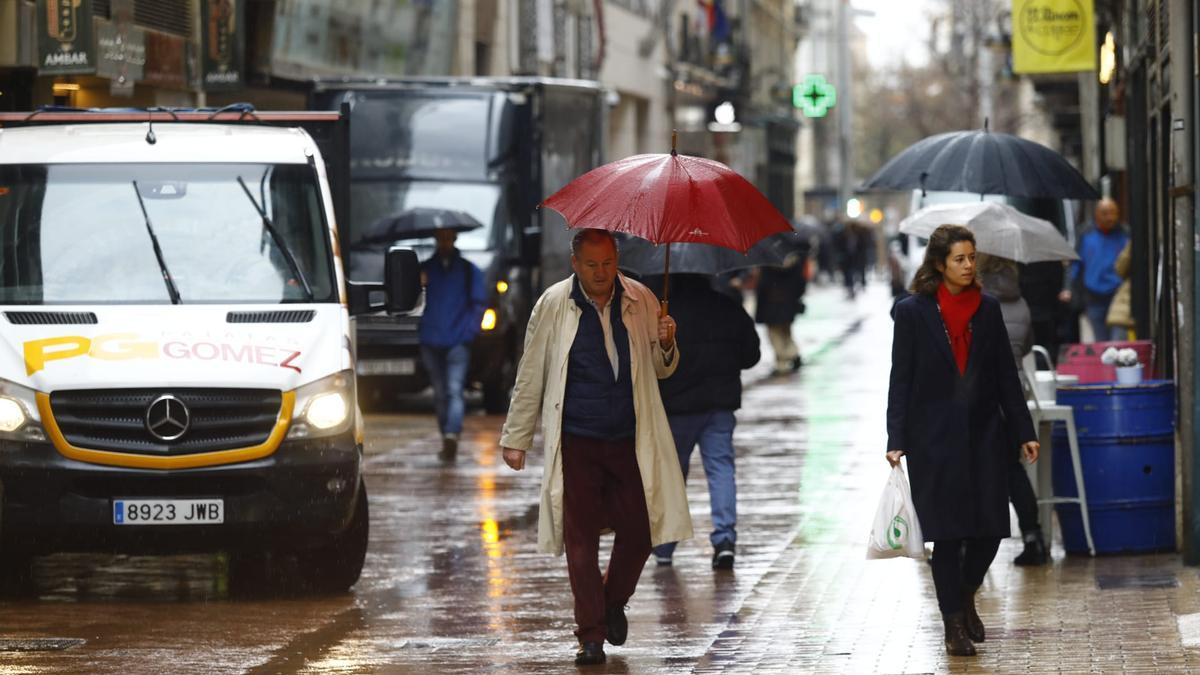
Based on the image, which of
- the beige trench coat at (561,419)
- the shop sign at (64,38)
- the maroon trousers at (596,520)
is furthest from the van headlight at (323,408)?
the shop sign at (64,38)

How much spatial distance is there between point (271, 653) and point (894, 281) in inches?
1356

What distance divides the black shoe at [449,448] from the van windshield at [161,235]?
6.06m

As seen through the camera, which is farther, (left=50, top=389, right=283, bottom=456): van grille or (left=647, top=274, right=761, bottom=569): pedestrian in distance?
(left=647, top=274, right=761, bottom=569): pedestrian in distance

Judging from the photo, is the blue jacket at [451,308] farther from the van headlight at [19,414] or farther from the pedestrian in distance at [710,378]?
the van headlight at [19,414]

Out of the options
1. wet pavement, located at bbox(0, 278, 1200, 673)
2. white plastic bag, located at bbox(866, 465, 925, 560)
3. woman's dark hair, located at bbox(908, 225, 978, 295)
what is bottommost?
wet pavement, located at bbox(0, 278, 1200, 673)

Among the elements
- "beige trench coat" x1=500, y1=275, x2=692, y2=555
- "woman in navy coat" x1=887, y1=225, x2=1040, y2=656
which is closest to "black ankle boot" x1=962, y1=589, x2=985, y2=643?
"woman in navy coat" x1=887, y1=225, x2=1040, y2=656

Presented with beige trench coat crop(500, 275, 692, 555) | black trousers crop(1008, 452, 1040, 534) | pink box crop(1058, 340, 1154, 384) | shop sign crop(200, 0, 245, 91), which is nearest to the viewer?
beige trench coat crop(500, 275, 692, 555)

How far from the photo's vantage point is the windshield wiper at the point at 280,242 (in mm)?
11003

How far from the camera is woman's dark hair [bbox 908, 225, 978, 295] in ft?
28.6

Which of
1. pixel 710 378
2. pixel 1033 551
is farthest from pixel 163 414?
pixel 1033 551

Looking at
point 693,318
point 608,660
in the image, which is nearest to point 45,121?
point 693,318

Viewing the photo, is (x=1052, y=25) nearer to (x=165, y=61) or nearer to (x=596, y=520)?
(x=165, y=61)

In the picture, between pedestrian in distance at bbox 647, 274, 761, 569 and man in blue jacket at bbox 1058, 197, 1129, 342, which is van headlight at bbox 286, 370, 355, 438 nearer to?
pedestrian in distance at bbox 647, 274, 761, 569

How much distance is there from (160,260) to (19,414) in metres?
1.21
